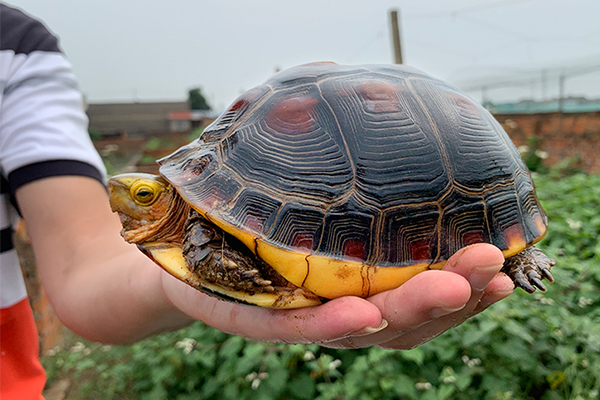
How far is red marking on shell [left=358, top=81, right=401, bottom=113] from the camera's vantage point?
127cm

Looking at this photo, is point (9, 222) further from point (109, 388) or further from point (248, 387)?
point (109, 388)

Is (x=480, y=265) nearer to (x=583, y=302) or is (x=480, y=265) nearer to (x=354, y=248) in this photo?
(x=354, y=248)

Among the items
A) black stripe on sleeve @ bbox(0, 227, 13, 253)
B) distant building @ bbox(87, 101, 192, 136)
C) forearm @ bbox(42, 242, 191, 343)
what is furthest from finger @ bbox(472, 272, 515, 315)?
distant building @ bbox(87, 101, 192, 136)

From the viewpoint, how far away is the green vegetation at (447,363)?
1.95m

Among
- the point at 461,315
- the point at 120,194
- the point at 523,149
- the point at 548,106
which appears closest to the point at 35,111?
the point at 120,194

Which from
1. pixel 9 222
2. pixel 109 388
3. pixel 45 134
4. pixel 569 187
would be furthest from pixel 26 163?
pixel 569 187

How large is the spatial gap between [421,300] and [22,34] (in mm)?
2066

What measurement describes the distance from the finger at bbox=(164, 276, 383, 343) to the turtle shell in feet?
0.29

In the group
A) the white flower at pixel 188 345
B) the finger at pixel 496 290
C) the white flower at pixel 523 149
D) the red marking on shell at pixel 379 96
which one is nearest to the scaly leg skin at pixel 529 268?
the finger at pixel 496 290

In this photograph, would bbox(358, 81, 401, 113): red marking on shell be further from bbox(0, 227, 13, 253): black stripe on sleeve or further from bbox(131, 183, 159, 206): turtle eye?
bbox(0, 227, 13, 253): black stripe on sleeve

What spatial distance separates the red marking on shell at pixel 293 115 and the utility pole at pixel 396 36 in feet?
16.4

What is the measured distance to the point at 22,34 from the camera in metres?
1.88

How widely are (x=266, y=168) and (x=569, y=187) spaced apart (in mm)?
4340

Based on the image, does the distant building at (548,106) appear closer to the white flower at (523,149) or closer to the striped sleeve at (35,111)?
the white flower at (523,149)
